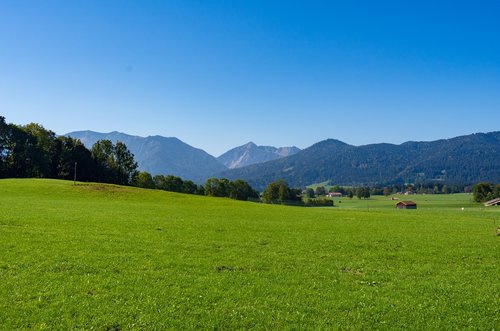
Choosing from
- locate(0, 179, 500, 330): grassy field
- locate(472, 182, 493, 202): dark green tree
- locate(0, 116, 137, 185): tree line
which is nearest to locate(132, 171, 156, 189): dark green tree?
locate(0, 116, 137, 185): tree line

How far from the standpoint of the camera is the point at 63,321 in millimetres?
13039

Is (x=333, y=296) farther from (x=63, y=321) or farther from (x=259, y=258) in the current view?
(x=63, y=321)

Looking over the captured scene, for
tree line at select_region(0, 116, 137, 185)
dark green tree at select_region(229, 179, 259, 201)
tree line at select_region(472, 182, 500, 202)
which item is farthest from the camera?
dark green tree at select_region(229, 179, 259, 201)

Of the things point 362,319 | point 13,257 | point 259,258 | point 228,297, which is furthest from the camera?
point 259,258

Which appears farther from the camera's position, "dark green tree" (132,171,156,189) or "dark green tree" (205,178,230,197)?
"dark green tree" (205,178,230,197)

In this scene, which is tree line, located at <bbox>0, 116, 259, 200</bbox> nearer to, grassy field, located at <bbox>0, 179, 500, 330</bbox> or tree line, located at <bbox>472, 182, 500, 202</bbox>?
grassy field, located at <bbox>0, 179, 500, 330</bbox>

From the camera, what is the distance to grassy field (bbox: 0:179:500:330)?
13836 mm

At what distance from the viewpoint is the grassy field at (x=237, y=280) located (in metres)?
13.8

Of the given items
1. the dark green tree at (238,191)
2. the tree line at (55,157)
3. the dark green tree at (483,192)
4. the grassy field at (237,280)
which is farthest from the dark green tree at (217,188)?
the grassy field at (237,280)

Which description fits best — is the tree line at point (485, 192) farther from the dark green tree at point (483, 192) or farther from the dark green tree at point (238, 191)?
the dark green tree at point (238, 191)

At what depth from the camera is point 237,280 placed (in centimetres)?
1828

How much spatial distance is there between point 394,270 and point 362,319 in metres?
8.41

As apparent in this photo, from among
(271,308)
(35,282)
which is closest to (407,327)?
(271,308)

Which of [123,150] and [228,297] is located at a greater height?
[123,150]
